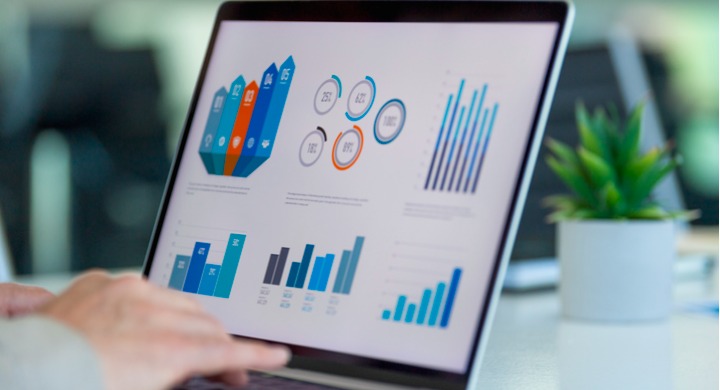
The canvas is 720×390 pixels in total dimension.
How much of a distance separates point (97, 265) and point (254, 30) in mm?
3283

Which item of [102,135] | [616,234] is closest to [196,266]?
[616,234]

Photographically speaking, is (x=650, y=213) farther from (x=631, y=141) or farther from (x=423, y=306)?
(x=423, y=306)

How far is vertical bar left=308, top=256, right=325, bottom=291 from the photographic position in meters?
0.82

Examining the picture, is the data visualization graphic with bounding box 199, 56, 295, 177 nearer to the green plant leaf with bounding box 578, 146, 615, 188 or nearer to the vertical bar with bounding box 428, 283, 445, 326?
the vertical bar with bounding box 428, 283, 445, 326

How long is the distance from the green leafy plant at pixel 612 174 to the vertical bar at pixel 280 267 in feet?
1.73

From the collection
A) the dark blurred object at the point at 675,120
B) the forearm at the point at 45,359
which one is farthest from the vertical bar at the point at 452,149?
the dark blurred object at the point at 675,120

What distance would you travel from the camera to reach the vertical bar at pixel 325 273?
811 mm

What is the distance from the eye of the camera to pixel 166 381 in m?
0.62

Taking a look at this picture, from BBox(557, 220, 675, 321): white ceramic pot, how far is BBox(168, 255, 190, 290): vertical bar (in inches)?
22.3

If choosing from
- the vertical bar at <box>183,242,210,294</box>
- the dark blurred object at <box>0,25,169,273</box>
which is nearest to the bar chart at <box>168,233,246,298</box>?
the vertical bar at <box>183,242,210,294</box>

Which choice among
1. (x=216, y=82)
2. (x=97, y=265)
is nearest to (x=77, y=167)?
(x=97, y=265)

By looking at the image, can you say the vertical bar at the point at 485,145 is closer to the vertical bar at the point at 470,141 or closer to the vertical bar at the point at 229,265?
the vertical bar at the point at 470,141

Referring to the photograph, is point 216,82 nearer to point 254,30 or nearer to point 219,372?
point 254,30

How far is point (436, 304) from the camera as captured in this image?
2.44 ft
